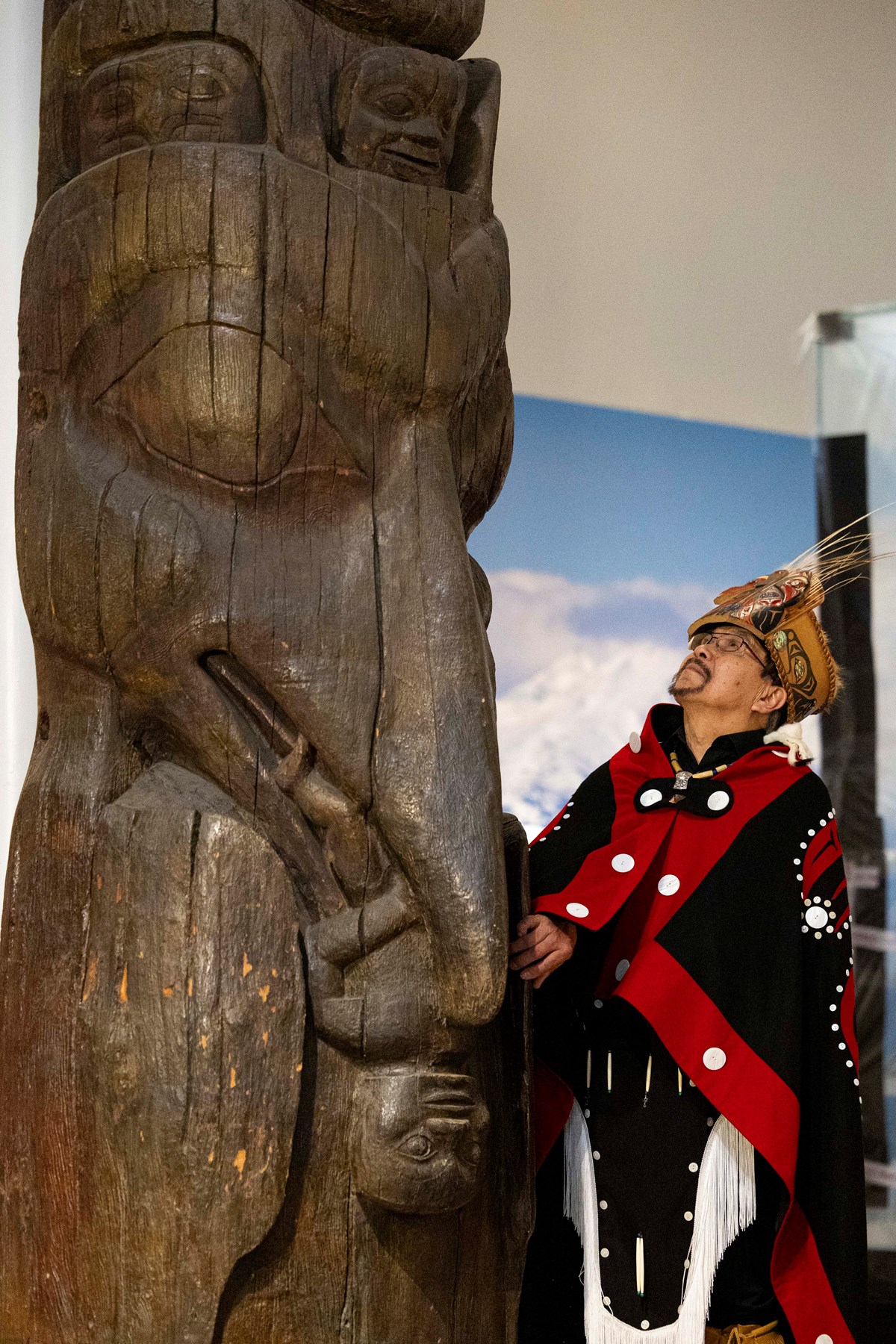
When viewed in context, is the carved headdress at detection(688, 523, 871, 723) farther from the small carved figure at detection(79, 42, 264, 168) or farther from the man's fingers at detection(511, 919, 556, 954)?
the small carved figure at detection(79, 42, 264, 168)

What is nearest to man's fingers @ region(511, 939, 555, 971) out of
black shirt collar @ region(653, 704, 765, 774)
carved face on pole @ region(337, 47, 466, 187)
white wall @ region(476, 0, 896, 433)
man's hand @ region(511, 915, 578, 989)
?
man's hand @ region(511, 915, 578, 989)

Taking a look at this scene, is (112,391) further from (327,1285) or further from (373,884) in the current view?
(327,1285)

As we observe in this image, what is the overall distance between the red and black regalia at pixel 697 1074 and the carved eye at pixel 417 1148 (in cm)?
46

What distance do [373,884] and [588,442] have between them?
223 centimetres

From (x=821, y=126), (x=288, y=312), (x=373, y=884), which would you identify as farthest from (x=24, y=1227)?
(x=821, y=126)

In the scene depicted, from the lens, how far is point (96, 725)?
4.99 ft

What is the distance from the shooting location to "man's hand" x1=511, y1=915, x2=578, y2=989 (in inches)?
65.3

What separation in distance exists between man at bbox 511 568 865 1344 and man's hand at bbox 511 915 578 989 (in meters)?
0.05

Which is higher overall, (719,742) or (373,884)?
(719,742)

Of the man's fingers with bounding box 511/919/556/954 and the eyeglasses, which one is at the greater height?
the eyeglasses

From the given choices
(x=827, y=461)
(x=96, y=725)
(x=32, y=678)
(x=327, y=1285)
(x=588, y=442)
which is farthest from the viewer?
(x=827, y=461)

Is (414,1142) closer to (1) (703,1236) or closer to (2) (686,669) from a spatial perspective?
(1) (703,1236)

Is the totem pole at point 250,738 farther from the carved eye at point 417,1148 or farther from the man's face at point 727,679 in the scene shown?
the man's face at point 727,679

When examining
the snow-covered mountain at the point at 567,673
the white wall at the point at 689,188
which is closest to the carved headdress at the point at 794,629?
the snow-covered mountain at the point at 567,673
